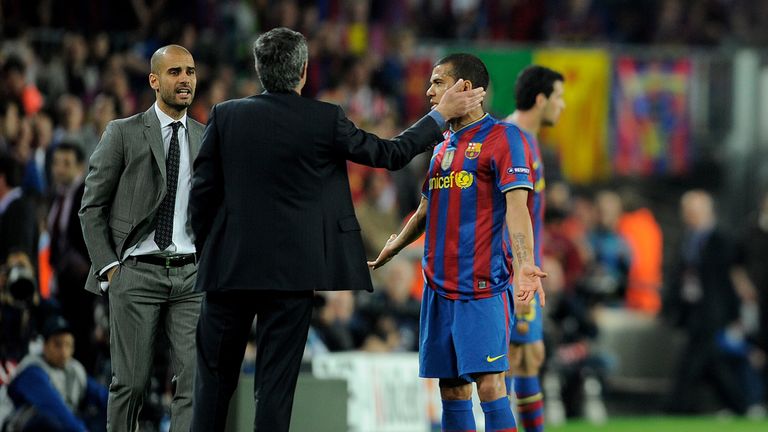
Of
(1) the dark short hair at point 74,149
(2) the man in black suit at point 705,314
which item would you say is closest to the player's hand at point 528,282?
(1) the dark short hair at point 74,149

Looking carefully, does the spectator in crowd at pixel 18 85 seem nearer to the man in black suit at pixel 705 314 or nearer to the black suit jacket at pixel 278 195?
the black suit jacket at pixel 278 195

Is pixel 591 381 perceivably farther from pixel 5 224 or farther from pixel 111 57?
pixel 5 224

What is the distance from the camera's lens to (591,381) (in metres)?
13.5

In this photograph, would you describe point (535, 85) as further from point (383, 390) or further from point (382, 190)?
point (382, 190)

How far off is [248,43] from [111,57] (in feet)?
7.37

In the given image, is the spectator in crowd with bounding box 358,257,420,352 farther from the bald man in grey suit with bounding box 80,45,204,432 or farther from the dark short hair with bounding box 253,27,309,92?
the dark short hair with bounding box 253,27,309,92

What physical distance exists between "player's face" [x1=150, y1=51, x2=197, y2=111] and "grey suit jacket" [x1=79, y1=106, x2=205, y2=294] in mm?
184

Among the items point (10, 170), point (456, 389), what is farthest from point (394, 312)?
point (456, 389)

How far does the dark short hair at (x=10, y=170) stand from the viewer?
30.8ft

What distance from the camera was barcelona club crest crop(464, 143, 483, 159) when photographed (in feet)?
21.6

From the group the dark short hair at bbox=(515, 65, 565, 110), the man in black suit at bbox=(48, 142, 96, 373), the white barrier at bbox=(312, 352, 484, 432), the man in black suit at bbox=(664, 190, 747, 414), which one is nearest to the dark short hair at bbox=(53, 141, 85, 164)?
the man in black suit at bbox=(48, 142, 96, 373)

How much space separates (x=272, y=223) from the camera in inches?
229

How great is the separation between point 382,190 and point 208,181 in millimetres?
7693

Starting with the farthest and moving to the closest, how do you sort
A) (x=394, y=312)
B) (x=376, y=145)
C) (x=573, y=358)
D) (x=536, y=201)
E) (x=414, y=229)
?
(x=573, y=358) < (x=394, y=312) < (x=536, y=201) < (x=414, y=229) < (x=376, y=145)
